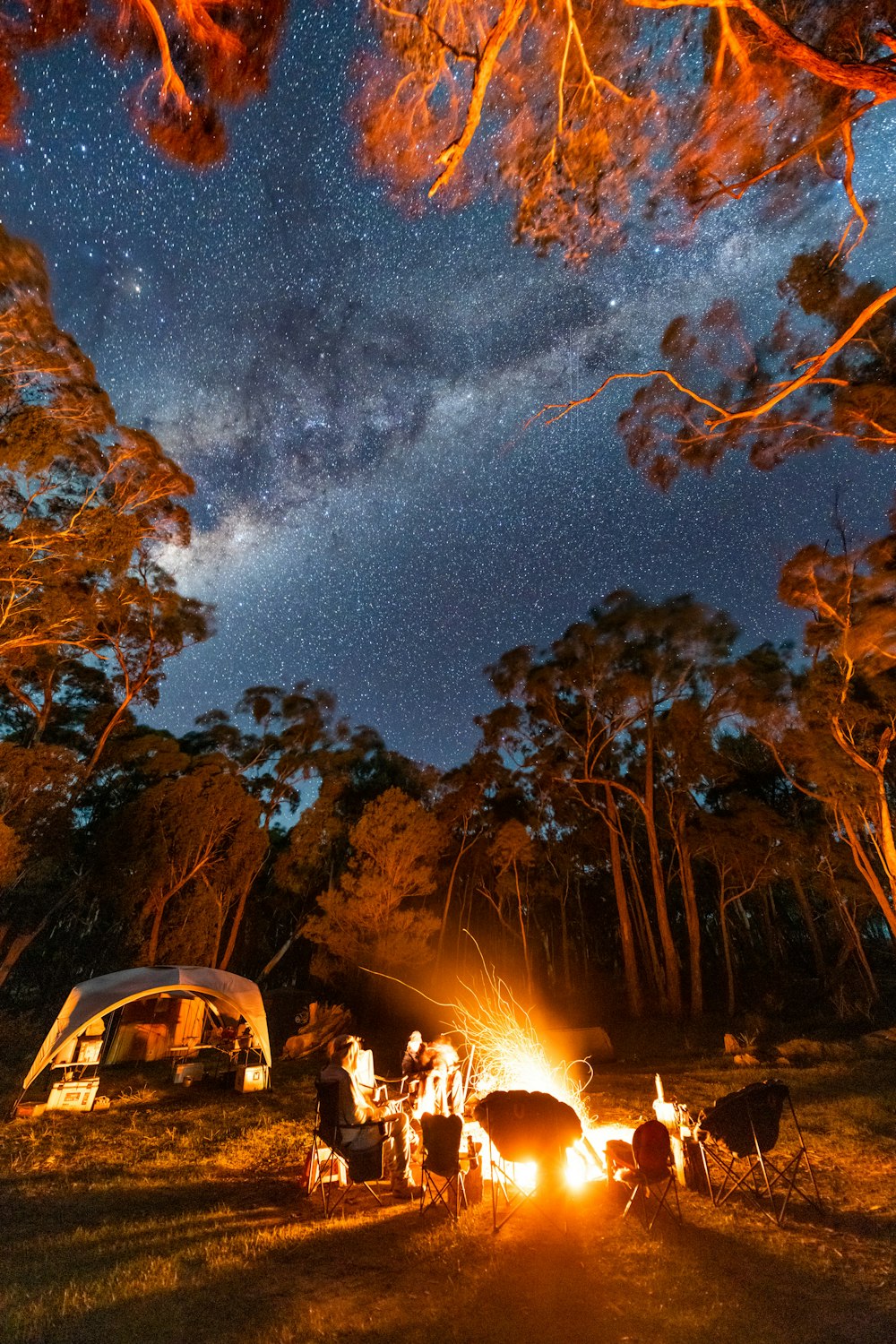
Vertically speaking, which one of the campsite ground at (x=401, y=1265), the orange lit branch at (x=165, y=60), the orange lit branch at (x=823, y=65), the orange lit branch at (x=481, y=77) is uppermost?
the orange lit branch at (x=165, y=60)

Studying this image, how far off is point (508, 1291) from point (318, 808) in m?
21.4

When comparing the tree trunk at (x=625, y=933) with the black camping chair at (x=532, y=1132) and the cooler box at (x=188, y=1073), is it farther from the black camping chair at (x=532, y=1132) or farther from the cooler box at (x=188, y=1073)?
the black camping chair at (x=532, y=1132)

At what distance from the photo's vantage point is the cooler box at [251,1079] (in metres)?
11.1

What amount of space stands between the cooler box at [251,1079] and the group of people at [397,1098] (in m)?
5.50

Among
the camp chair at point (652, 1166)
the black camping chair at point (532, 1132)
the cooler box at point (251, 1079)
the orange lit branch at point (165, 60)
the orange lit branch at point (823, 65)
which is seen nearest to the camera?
the orange lit branch at point (823, 65)

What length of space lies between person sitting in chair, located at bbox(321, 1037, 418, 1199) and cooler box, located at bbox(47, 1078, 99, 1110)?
611 cm

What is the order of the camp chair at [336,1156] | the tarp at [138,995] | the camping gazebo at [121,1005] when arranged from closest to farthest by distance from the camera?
1. the camp chair at [336,1156]
2. the tarp at [138,995]
3. the camping gazebo at [121,1005]

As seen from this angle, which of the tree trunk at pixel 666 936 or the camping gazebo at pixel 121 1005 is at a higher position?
the tree trunk at pixel 666 936

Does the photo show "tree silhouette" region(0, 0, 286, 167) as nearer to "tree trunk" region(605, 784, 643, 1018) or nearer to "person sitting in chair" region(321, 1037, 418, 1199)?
"person sitting in chair" region(321, 1037, 418, 1199)

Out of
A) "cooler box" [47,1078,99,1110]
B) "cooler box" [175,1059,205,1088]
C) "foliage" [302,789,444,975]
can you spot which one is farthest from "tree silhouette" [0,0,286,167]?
"foliage" [302,789,444,975]

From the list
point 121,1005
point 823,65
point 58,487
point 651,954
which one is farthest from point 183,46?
point 651,954

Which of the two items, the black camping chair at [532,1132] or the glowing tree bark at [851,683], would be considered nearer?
the black camping chair at [532,1132]

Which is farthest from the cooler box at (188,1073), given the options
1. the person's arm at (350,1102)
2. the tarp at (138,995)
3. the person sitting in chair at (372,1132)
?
the person's arm at (350,1102)

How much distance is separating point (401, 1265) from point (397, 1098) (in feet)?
9.54
